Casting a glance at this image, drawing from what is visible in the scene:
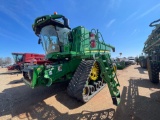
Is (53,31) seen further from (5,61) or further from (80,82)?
(5,61)

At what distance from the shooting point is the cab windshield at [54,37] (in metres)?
5.50

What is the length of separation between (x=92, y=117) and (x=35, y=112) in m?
1.95

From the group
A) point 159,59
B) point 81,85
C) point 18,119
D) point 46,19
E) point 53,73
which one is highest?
point 46,19

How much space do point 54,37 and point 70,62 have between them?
143 centimetres

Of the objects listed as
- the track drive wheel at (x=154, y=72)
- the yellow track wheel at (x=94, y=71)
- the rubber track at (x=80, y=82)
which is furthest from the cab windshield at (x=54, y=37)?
the track drive wheel at (x=154, y=72)

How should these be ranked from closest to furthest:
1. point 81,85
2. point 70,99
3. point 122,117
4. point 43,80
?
point 122,117 < point 81,85 < point 43,80 < point 70,99

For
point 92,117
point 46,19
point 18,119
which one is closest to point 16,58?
point 46,19

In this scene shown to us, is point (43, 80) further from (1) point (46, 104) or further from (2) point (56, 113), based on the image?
(2) point (56, 113)

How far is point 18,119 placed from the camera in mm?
3570

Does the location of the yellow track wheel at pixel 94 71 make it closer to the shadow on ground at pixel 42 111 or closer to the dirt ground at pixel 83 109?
the dirt ground at pixel 83 109

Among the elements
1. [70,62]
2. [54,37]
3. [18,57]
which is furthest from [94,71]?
[18,57]

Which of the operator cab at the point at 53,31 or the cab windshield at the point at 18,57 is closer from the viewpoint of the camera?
the operator cab at the point at 53,31

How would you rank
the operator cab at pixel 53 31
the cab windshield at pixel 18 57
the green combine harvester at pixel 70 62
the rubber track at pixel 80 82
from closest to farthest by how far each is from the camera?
the rubber track at pixel 80 82, the green combine harvester at pixel 70 62, the operator cab at pixel 53 31, the cab windshield at pixel 18 57

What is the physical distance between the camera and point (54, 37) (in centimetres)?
555
